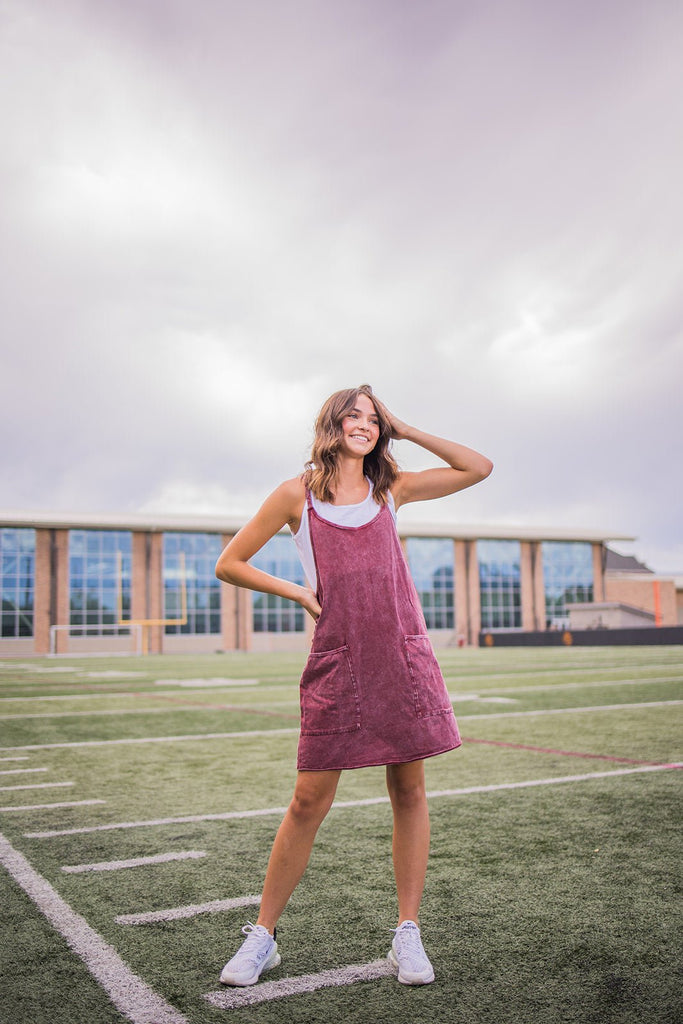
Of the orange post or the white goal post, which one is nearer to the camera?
the white goal post

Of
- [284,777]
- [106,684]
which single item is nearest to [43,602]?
[106,684]

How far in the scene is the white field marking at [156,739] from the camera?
7583 mm

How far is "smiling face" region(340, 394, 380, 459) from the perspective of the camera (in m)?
2.65

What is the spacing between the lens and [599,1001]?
2.29m

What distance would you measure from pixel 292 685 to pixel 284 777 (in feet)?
31.0

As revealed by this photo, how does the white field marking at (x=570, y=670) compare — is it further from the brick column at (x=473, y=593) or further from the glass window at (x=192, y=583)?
the brick column at (x=473, y=593)

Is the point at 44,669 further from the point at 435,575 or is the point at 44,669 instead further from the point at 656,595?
the point at 656,595

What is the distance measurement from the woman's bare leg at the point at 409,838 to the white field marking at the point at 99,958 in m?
0.73

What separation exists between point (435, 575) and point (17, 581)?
23530mm

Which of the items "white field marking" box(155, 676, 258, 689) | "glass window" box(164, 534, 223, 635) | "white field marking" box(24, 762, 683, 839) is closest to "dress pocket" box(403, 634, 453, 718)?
"white field marking" box(24, 762, 683, 839)

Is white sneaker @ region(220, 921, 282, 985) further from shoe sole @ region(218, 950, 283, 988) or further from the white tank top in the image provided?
the white tank top

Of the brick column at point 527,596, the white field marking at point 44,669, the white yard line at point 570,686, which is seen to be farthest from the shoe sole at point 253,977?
the brick column at point 527,596

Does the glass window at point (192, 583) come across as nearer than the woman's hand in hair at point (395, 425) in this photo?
No

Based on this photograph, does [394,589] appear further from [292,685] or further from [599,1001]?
[292,685]
